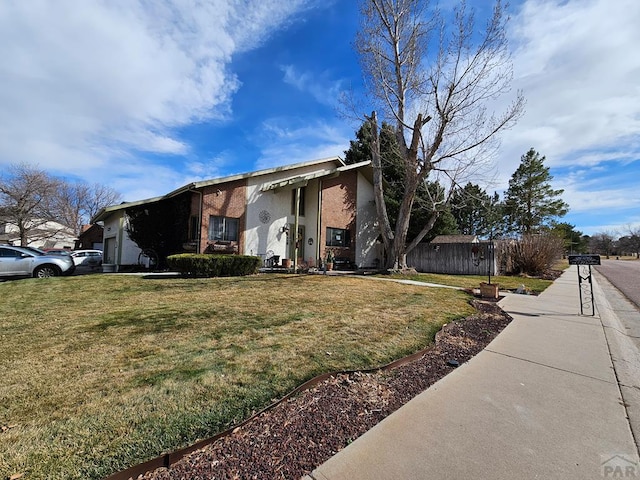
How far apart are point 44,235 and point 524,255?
50.2 meters

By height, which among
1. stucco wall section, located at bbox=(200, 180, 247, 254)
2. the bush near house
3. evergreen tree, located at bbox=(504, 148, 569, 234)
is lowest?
the bush near house

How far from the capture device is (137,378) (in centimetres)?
305

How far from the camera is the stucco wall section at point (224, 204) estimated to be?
549 inches

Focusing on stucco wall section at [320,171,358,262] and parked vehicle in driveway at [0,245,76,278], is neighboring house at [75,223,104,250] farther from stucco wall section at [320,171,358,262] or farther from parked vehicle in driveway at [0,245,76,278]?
stucco wall section at [320,171,358,262]

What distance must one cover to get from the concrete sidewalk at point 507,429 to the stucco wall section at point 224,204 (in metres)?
12.5

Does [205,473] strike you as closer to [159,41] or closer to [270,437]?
[270,437]

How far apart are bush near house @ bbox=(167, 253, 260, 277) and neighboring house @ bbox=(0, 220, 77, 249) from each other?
112 feet

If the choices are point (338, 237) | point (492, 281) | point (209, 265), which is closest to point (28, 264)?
point (209, 265)

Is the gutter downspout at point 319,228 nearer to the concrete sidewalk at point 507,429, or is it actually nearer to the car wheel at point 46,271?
the car wheel at point 46,271

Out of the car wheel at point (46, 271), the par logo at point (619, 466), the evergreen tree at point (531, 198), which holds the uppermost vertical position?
the evergreen tree at point (531, 198)

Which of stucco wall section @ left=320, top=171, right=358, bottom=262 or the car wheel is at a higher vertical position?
stucco wall section @ left=320, top=171, right=358, bottom=262

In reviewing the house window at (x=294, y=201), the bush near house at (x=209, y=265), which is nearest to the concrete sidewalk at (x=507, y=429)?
the bush near house at (x=209, y=265)

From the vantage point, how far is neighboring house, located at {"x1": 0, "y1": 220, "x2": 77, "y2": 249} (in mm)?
37247

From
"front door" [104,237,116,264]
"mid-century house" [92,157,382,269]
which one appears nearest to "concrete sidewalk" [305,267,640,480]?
"mid-century house" [92,157,382,269]
